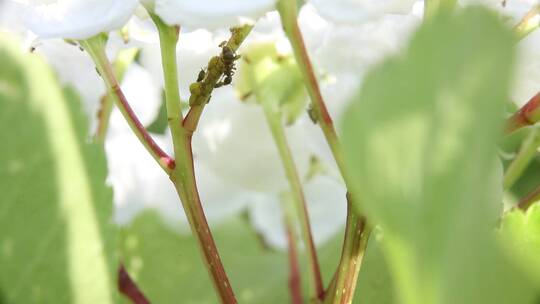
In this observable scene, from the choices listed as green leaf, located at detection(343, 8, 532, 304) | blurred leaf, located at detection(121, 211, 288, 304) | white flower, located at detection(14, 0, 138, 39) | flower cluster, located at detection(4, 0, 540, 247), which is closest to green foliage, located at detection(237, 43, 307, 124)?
flower cluster, located at detection(4, 0, 540, 247)

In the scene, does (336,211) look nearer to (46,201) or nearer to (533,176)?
(533,176)

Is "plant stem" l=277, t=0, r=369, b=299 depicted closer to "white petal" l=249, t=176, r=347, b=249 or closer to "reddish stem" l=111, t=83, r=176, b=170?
"reddish stem" l=111, t=83, r=176, b=170

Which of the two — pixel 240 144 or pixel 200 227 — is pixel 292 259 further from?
pixel 200 227

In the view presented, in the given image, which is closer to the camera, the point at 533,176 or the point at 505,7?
the point at 505,7

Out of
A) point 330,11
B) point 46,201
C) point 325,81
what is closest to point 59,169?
point 46,201

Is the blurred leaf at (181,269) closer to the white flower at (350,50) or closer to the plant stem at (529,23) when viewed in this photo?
the white flower at (350,50)
